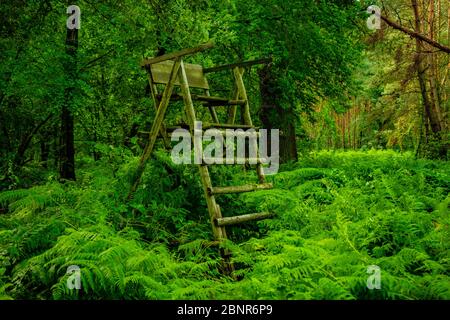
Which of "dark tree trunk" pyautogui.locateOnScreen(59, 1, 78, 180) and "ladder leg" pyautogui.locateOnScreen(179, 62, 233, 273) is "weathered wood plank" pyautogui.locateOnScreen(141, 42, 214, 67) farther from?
"dark tree trunk" pyautogui.locateOnScreen(59, 1, 78, 180)

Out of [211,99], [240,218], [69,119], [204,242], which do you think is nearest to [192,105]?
[211,99]

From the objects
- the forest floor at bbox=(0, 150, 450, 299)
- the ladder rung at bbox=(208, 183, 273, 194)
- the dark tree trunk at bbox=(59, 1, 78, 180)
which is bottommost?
the forest floor at bbox=(0, 150, 450, 299)

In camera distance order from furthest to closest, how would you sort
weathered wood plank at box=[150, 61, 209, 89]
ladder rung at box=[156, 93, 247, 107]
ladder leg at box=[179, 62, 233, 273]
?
1. weathered wood plank at box=[150, 61, 209, 89]
2. ladder rung at box=[156, 93, 247, 107]
3. ladder leg at box=[179, 62, 233, 273]

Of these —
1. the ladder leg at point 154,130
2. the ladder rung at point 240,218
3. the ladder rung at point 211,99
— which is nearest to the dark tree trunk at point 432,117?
the ladder rung at point 211,99

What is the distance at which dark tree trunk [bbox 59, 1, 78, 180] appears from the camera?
7.43 meters

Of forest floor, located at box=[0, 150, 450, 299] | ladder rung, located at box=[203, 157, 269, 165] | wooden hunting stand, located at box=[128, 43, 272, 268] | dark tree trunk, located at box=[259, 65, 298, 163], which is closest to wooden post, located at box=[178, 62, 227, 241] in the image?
wooden hunting stand, located at box=[128, 43, 272, 268]

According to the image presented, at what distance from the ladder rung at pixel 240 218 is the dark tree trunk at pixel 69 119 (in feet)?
12.9

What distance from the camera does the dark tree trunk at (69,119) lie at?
7.43m

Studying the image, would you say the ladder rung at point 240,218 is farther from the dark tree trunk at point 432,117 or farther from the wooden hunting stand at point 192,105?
the dark tree trunk at point 432,117

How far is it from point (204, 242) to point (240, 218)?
609 mm

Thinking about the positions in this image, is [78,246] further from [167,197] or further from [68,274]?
[167,197]

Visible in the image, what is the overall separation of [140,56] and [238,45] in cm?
247

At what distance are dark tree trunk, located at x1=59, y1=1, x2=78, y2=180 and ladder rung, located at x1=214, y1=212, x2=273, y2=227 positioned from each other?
3921 mm
